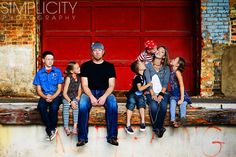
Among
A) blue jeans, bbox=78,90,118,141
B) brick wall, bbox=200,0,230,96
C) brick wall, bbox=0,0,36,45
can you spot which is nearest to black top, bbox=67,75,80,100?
blue jeans, bbox=78,90,118,141

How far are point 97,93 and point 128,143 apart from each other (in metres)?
0.94

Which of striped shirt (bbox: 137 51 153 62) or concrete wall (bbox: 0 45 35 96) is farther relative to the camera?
concrete wall (bbox: 0 45 35 96)

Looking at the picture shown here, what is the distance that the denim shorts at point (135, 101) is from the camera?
801 cm

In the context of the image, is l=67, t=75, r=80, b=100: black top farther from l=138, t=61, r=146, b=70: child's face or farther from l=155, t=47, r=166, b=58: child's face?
l=155, t=47, r=166, b=58: child's face

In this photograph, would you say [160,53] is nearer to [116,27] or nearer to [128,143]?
[128,143]

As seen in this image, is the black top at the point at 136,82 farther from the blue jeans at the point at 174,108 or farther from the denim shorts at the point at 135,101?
the blue jeans at the point at 174,108

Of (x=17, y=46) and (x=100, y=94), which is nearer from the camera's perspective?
(x=100, y=94)

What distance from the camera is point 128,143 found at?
324 inches

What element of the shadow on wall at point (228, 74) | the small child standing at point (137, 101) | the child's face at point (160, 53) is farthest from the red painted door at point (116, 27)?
the small child standing at point (137, 101)

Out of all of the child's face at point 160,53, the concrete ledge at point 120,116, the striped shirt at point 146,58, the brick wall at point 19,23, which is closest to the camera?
the concrete ledge at point 120,116

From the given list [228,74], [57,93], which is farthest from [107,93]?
[228,74]

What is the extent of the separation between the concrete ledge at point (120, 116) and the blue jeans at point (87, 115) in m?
0.24

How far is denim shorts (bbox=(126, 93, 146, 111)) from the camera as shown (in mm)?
8008

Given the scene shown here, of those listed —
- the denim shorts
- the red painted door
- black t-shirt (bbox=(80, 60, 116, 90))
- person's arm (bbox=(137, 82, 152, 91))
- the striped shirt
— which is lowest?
the denim shorts
